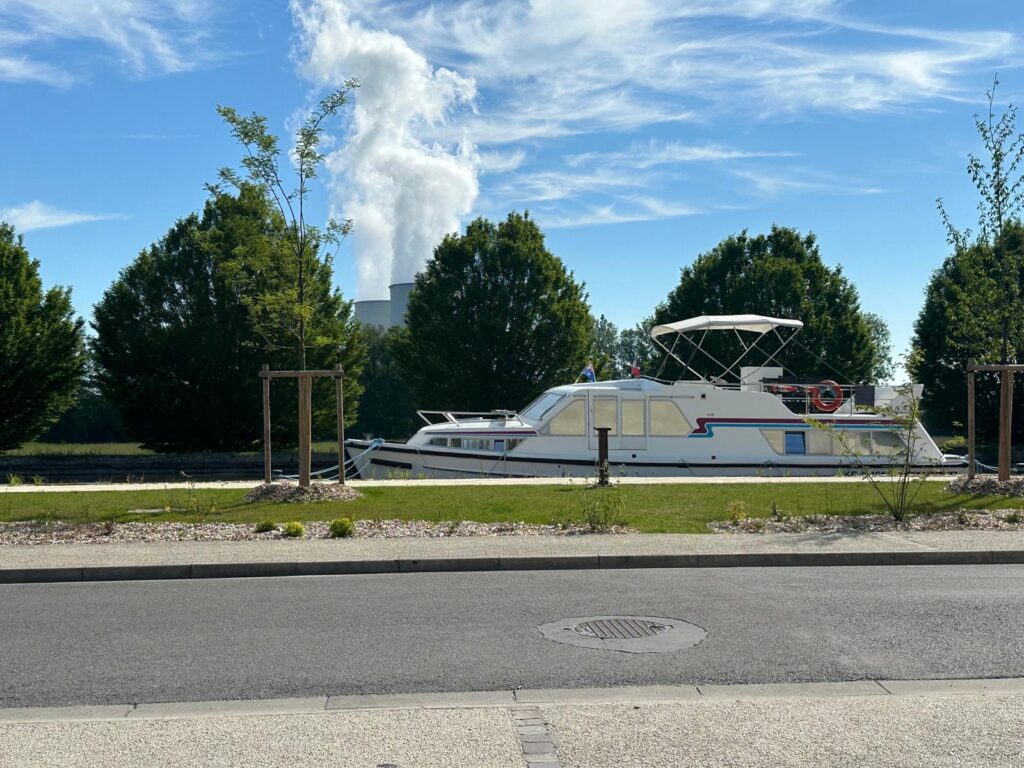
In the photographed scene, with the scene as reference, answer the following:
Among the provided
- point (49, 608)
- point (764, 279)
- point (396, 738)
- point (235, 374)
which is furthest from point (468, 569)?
point (764, 279)

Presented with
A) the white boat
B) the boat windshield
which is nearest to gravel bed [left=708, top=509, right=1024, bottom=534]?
the white boat

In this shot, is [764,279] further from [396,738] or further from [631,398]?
[396,738]

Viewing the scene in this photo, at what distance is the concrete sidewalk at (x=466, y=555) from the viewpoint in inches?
434

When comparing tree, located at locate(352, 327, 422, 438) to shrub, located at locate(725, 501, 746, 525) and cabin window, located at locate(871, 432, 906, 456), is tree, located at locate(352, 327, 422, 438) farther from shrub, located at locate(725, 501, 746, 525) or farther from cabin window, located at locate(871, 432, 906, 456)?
shrub, located at locate(725, 501, 746, 525)

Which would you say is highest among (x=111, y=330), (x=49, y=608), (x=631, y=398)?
(x=111, y=330)

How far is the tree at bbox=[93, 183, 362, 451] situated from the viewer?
3991cm

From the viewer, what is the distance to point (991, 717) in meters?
5.59

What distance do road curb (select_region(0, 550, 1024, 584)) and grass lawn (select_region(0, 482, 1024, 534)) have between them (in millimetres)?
2052

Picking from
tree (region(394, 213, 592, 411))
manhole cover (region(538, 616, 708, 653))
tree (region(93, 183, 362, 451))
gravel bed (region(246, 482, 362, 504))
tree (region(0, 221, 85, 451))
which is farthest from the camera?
tree (region(394, 213, 592, 411))

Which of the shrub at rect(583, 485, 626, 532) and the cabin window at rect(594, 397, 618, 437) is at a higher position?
the cabin window at rect(594, 397, 618, 437)

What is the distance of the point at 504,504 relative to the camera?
52.8 feet

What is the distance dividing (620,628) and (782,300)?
40935 mm

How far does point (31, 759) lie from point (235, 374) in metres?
36.7

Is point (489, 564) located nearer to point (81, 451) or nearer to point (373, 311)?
point (81, 451)
